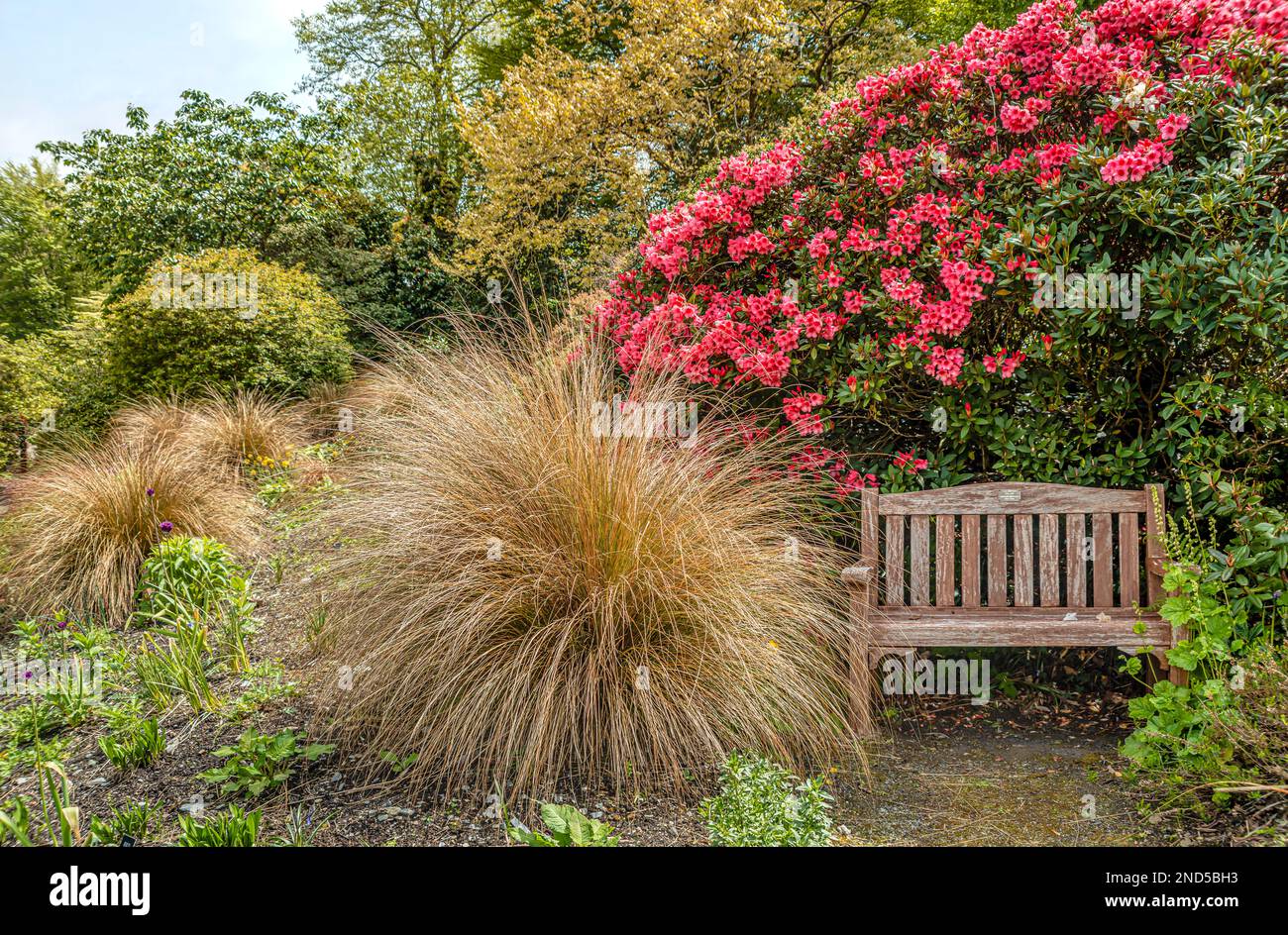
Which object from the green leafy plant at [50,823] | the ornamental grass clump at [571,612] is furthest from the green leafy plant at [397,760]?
the green leafy plant at [50,823]

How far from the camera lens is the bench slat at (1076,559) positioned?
316cm

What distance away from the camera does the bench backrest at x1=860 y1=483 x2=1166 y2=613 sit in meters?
3.14

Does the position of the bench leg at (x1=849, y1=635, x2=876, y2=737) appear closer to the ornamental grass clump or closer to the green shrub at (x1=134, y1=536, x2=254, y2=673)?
the ornamental grass clump

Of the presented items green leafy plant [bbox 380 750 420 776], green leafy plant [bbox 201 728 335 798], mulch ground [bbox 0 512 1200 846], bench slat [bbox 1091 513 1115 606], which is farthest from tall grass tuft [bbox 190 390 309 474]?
bench slat [bbox 1091 513 1115 606]

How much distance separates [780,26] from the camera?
31.1 feet

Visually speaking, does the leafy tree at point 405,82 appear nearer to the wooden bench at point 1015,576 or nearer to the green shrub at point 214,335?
the green shrub at point 214,335

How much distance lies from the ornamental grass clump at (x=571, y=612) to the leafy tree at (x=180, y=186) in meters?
10.4

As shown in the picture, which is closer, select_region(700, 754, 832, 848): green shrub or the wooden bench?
select_region(700, 754, 832, 848): green shrub

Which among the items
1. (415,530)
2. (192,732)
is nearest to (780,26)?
(415,530)

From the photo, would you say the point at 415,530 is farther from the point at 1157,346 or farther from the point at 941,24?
the point at 941,24

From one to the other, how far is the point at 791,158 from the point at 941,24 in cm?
1084

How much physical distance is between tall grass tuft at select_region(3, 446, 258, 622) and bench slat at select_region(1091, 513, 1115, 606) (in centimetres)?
427

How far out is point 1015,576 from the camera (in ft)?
10.6

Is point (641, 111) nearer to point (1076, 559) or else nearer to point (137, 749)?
point (1076, 559)
